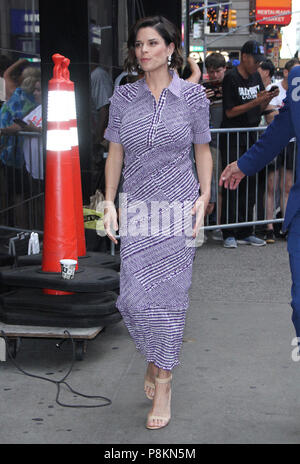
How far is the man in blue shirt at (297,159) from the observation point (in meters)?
3.84

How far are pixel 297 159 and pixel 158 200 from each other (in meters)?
0.74

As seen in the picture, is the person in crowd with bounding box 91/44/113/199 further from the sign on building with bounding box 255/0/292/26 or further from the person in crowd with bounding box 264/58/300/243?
the sign on building with bounding box 255/0/292/26

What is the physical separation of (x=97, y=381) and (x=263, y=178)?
18.8 feet

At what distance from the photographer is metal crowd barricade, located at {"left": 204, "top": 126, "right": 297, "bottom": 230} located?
369 inches

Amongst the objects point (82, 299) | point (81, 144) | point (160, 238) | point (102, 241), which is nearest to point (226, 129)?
point (81, 144)

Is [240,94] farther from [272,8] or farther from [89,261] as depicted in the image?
[272,8]

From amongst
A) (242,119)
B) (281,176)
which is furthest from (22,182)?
(281,176)

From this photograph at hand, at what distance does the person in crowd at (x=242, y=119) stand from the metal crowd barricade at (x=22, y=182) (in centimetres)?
253

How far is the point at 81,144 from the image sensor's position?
7941 mm

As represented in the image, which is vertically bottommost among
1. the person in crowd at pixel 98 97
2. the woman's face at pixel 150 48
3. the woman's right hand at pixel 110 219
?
the woman's right hand at pixel 110 219

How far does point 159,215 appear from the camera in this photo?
13.6 feet

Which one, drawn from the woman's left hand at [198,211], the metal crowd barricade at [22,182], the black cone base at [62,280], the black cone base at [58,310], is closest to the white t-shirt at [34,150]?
the metal crowd barricade at [22,182]

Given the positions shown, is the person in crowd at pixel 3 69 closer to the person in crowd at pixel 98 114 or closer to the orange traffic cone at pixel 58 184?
the orange traffic cone at pixel 58 184

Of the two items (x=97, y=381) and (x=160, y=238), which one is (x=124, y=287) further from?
(x=97, y=381)
